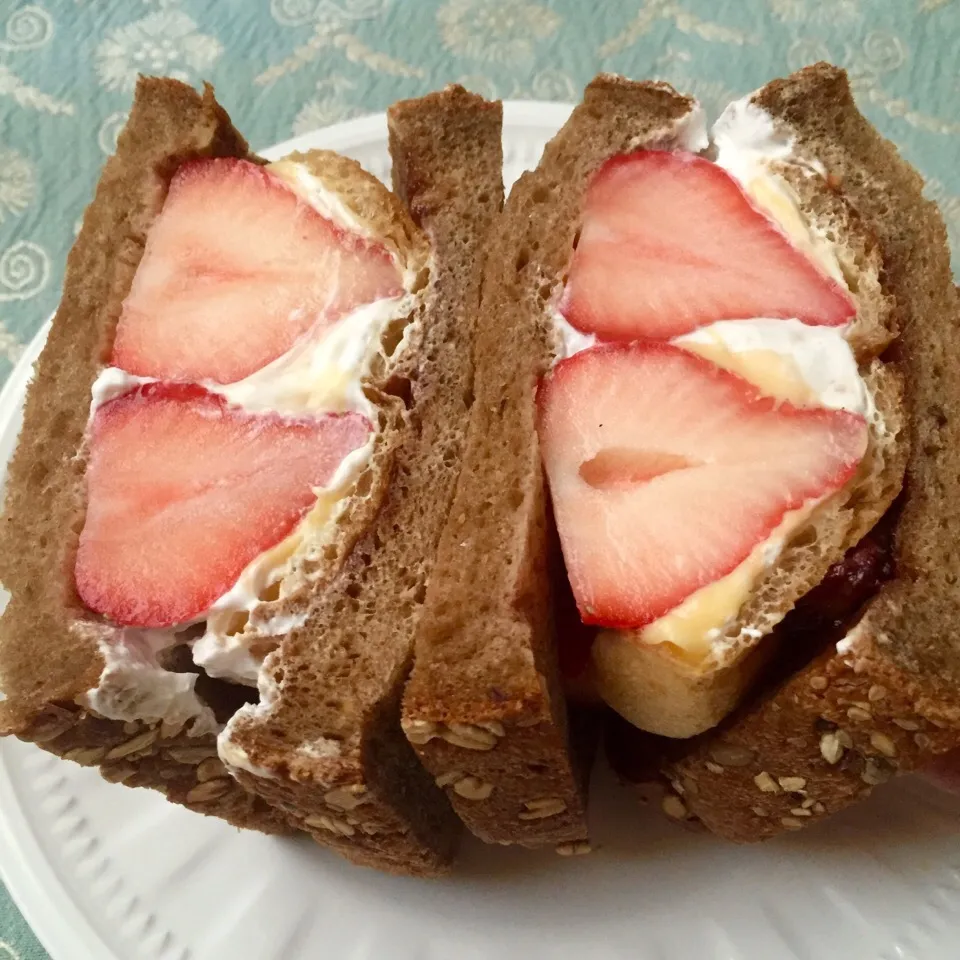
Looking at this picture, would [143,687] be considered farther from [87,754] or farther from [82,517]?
[82,517]

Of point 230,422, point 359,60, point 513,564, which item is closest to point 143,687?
point 230,422

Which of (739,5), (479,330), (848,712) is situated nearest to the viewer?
(848,712)

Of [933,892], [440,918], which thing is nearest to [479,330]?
[440,918]

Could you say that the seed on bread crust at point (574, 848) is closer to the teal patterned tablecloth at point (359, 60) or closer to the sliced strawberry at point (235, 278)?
the sliced strawberry at point (235, 278)

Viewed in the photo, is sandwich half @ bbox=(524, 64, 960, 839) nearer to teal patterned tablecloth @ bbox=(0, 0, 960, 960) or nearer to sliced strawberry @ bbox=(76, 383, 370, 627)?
sliced strawberry @ bbox=(76, 383, 370, 627)

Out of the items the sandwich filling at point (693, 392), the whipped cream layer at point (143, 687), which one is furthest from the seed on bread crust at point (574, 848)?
the whipped cream layer at point (143, 687)

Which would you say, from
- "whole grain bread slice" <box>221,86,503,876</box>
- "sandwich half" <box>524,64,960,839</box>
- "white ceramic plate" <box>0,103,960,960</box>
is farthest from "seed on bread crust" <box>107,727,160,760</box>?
"sandwich half" <box>524,64,960,839</box>

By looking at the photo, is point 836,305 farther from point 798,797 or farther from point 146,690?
point 146,690
